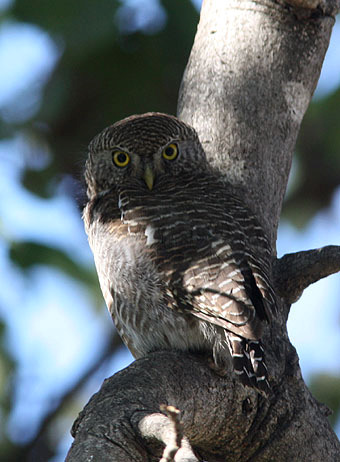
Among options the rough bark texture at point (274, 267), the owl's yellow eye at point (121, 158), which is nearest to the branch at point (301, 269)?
the rough bark texture at point (274, 267)

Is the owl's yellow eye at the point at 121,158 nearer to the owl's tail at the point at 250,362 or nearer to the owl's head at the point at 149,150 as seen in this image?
the owl's head at the point at 149,150

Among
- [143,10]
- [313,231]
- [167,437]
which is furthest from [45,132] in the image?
[167,437]

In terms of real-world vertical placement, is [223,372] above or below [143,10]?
below

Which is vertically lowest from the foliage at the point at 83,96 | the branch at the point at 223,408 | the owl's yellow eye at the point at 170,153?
the branch at the point at 223,408

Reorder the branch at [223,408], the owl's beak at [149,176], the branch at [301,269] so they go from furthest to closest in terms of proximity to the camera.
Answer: the owl's beak at [149,176], the branch at [301,269], the branch at [223,408]

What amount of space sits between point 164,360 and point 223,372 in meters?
0.27

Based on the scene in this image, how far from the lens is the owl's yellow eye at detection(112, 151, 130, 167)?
171 inches

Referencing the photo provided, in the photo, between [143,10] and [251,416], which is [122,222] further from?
[143,10]

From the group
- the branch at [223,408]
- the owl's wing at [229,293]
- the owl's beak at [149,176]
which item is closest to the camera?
the branch at [223,408]

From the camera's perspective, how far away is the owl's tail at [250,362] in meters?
2.96

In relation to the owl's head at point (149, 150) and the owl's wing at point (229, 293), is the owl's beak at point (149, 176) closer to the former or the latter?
the owl's head at point (149, 150)

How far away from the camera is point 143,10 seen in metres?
4.79

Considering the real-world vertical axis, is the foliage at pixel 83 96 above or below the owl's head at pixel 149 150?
above

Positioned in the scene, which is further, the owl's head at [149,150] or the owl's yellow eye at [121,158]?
the owl's yellow eye at [121,158]
